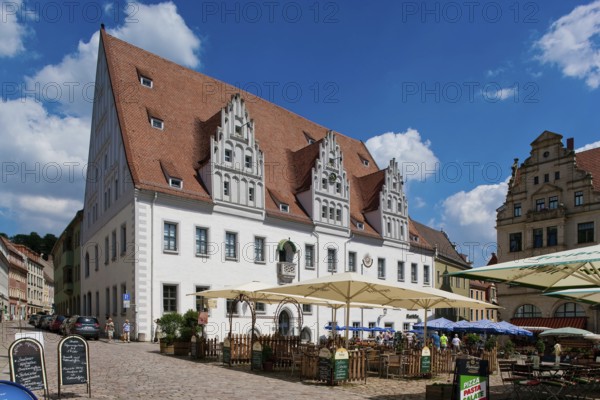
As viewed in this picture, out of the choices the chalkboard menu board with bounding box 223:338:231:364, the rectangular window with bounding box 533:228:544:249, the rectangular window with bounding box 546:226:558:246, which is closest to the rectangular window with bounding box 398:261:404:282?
the rectangular window with bounding box 533:228:544:249

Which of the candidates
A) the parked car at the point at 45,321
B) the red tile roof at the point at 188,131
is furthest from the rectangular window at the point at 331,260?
the parked car at the point at 45,321

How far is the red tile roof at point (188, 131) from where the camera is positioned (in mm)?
32969

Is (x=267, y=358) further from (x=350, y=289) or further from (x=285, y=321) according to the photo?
(x=285, y=321)

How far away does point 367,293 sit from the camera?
54.9 ft

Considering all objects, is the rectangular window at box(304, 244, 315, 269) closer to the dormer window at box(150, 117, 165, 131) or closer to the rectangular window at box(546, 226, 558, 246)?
the dormer window at box(150, 117, 165, 131)

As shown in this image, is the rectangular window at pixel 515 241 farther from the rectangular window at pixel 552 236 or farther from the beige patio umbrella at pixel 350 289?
the beige patio umbrella at pixel 350 289

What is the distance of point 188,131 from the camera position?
120ft

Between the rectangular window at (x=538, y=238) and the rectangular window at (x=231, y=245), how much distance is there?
83.6 ft

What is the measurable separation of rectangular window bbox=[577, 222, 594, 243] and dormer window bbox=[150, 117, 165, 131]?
3183 centimetres

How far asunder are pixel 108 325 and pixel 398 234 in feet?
87.9

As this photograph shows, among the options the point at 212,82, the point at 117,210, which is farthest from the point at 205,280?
the point at 212,82

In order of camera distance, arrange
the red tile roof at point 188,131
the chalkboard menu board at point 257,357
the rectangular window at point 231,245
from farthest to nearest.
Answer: the rectangular window at point 231,245, the red tile roof at point 188,131, the chalkboard menu board at point 257,357

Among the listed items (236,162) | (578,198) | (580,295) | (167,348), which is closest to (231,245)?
(236,162)

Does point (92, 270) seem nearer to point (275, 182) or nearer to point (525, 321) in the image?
point (275, 182)
